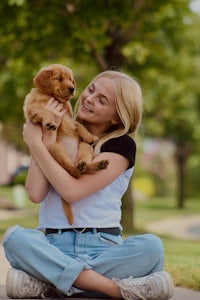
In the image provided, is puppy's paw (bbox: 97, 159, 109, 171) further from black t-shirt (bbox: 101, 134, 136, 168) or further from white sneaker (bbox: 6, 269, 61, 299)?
white sneaker (bbox: 6, 269, 61, 299)

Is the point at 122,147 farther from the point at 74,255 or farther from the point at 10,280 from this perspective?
the point at 10,280

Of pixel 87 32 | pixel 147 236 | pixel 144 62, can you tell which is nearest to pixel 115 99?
pixel 147 236

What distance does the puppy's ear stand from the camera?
489cm

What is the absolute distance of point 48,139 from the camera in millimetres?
4867

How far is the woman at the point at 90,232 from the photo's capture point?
471 cm

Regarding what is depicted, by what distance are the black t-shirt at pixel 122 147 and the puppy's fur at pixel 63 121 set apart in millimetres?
103

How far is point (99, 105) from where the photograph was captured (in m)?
5.01

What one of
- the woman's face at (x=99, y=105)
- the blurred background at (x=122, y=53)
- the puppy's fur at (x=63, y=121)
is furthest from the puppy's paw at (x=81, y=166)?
the blurred background at (x=122, y=53)

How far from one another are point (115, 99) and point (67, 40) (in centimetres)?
954

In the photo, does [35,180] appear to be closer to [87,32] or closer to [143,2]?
[87,32]

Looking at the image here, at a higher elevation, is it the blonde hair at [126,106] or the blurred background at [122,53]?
the blurred background at [122,53]

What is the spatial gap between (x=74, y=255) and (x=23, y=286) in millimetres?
380

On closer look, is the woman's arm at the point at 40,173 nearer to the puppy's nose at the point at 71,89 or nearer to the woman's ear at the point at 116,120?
the puppy's nose at the point at 71,89

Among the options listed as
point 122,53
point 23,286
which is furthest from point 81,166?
point 122,53
